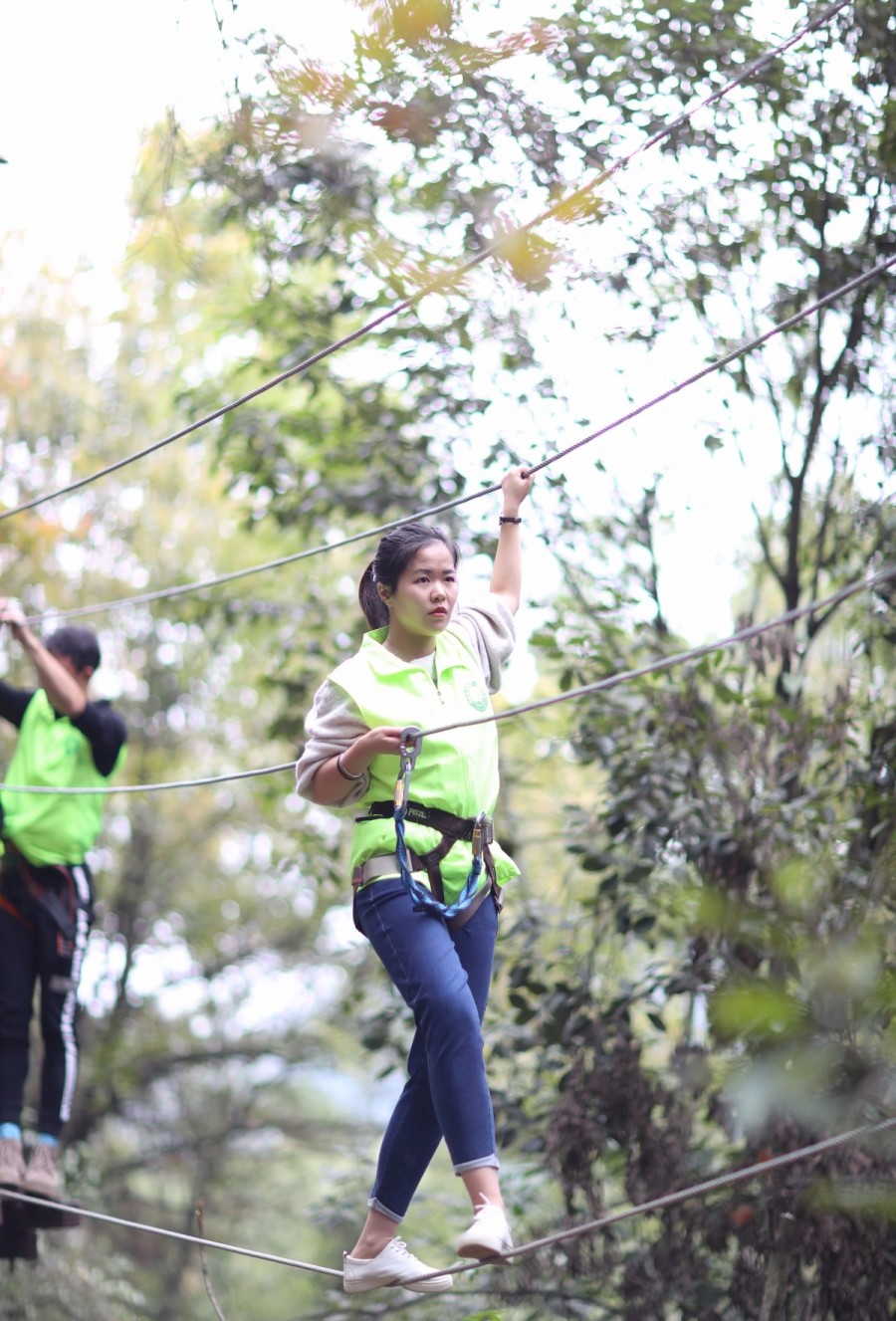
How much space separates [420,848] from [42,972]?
1.72m

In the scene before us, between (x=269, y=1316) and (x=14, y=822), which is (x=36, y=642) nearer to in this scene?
(x=14, y=822)

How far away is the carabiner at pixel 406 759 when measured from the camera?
246 centimetres

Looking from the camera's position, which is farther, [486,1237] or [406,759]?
[406,759]

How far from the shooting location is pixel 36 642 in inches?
148

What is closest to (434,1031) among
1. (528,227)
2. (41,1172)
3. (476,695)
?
(476,695)

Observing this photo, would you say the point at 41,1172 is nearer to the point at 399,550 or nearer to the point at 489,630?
the point at 489,630

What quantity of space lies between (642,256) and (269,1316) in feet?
27.2

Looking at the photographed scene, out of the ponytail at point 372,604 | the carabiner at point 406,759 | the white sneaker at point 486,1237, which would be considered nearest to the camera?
the white sneaker at point 486,1237

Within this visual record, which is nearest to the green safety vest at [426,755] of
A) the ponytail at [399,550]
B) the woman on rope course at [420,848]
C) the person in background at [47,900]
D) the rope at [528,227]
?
the woman on rope course at [420,848]

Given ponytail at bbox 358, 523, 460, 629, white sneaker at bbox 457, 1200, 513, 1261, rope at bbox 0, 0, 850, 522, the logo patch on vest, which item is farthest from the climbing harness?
rope at bbox 0, 0, 850, 522

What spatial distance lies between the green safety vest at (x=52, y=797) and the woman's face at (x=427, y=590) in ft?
4.95

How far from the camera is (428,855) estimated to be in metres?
2.58

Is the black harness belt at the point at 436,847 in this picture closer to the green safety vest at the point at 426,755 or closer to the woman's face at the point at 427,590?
the green safety vest at the point at 426,755

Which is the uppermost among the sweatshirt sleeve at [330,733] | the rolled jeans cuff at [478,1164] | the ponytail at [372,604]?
the ponytail at [372,604]
